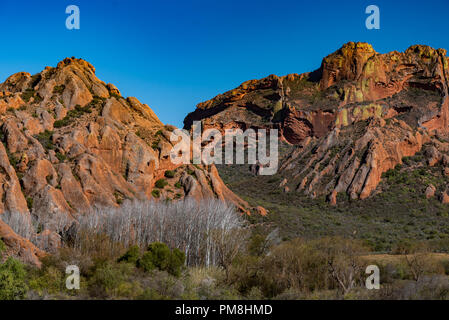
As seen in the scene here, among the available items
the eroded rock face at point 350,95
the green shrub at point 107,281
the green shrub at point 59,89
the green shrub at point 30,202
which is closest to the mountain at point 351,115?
the eroded rock face at point 350,95

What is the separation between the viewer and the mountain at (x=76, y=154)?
34.3 m

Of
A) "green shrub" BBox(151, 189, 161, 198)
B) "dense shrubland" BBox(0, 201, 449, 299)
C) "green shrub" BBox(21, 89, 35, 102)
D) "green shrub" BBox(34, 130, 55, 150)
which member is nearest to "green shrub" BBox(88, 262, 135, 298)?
"dense shrubland" BBox(0, 201, 449, 299)

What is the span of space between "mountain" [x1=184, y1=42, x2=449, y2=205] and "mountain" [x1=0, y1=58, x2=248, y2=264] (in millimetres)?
35012

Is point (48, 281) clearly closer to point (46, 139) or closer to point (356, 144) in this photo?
point (46, 139)

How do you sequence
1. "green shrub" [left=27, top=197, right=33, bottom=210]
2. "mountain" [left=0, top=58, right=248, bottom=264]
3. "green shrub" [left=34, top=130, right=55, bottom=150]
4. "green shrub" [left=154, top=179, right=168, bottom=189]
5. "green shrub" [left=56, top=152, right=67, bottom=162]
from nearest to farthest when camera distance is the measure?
"green shrub" [left=27, top=197, right=33, bottom=210] < "mountain" [left=0, top=58, right=248, bottom=264] < "green shrub" [left=56, top=152, right=67, bottom=162] < "green shrub" [left=34, top=130, right=55, bottom=150] < "green shrub" [left=154, top=179, right=168, bottom=189]

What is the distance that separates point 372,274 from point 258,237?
12073 mm

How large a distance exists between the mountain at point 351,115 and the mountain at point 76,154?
35012 millimetres

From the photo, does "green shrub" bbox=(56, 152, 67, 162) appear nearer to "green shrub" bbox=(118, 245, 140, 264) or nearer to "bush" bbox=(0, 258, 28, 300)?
"green shrub" bbox=(118, 245, 140, 264)

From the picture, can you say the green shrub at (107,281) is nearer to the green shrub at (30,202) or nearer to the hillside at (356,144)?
the green shrub at (30,202)

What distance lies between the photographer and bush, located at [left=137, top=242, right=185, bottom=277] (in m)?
27.9

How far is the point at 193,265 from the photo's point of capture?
35.6 metres

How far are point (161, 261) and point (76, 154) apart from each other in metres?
18.4

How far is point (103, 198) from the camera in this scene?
3803cm
